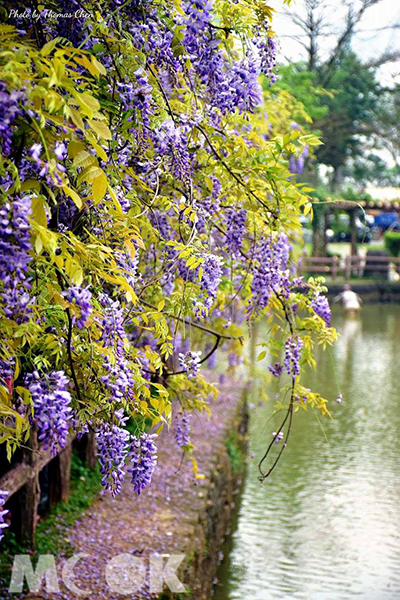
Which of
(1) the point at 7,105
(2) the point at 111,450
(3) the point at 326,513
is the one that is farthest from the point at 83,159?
(3) the point at 326,513

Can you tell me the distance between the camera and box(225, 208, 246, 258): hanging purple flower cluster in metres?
3.26

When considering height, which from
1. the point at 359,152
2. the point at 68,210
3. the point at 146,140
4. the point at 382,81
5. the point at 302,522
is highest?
the point at 382,81

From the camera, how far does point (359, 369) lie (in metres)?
12.1

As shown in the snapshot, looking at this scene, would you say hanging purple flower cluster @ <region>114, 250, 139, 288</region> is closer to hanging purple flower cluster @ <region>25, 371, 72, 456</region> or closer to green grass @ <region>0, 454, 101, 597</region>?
hanging purple flower cluster @ <region>25, 371, 72, 456</region>

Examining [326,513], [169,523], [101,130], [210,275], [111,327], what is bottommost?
[326,513]

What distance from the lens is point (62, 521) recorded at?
4.56 metres

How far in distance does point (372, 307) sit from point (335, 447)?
44.5 feet

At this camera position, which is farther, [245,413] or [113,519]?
[245,413]

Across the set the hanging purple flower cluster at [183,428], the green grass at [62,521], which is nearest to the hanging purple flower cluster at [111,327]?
the hanging purple flower cluster at [183,428]

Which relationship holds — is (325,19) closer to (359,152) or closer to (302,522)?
(359,152)

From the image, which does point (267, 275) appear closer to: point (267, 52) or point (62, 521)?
point (267, 52)

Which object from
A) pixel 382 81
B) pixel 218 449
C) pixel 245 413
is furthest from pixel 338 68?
pixel 218 449

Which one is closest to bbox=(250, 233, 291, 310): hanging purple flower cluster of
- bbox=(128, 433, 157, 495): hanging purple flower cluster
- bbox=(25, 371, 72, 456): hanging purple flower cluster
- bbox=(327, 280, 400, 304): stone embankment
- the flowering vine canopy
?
the flowering vine canopy

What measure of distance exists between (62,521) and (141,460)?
244 cm
